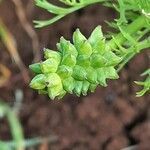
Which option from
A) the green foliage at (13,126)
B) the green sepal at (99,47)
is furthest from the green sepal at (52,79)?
the green foliage at (13,126)

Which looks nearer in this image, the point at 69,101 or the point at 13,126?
the point at 13,126

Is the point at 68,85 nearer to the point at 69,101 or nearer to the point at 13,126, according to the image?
the point at 13,126

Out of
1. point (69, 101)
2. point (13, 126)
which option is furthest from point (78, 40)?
point (69, 101)

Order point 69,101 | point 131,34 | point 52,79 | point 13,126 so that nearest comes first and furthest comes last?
point 52,79 < point 131,34 < point 13,126 < point 69,101

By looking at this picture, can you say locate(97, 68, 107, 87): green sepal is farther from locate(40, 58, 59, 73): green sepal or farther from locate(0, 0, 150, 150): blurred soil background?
locate(0, 0, 150, 150): blurred soil background

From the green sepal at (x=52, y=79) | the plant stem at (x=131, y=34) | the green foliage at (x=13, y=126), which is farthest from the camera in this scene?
the green foliage at (x=13, y=126)

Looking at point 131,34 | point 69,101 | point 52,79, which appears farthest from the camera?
point 69,101

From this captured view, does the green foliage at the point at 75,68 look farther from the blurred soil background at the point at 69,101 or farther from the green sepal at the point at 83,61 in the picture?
the blurred soil background at the point at 69,101
